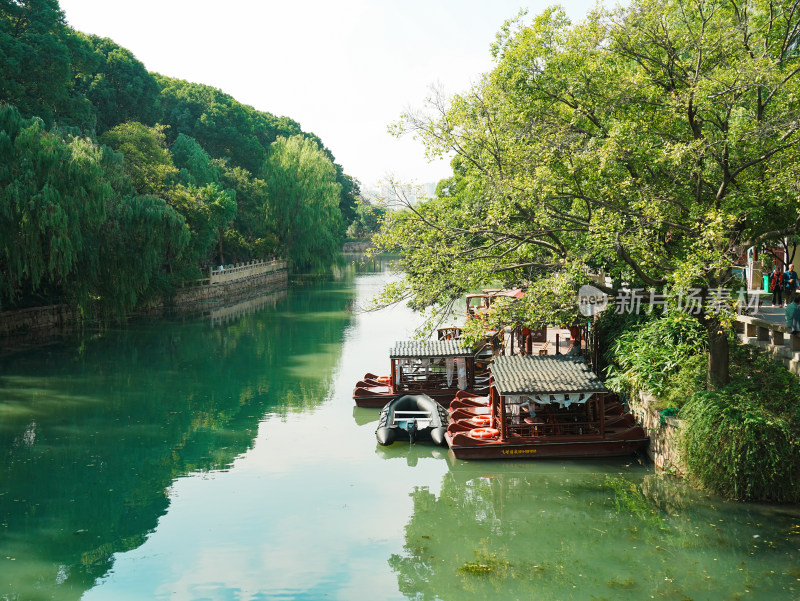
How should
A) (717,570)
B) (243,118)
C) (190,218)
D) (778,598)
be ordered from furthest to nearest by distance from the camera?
(243,118) < (190,218) < (717,570) < (778,598)

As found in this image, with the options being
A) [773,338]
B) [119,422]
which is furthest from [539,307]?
[119,422]

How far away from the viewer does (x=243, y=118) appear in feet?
238

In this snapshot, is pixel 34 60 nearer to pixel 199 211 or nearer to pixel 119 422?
pixel 199 211

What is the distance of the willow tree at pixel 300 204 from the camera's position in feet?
194

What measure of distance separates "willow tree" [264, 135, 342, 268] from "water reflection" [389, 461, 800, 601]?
46809 millimetres

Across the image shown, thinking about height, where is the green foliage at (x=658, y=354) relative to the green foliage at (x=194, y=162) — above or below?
below

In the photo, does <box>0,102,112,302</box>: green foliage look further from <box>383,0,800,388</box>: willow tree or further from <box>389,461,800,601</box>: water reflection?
<box>389,461,800,601</box>: water reflection

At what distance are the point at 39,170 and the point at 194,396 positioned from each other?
10.8 metres

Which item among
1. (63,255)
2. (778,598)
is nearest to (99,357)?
(63,255)

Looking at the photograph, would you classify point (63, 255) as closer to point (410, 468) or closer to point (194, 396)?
point (194, 396)

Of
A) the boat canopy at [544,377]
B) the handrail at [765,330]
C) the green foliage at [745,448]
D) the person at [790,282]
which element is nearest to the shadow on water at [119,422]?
the boat canopy at [544,377]

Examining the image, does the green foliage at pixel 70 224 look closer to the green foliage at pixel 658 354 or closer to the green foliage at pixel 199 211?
the green foliage at pixel 199 211

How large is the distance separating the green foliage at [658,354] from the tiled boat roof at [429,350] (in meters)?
4.54

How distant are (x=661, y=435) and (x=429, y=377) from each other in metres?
7.90
